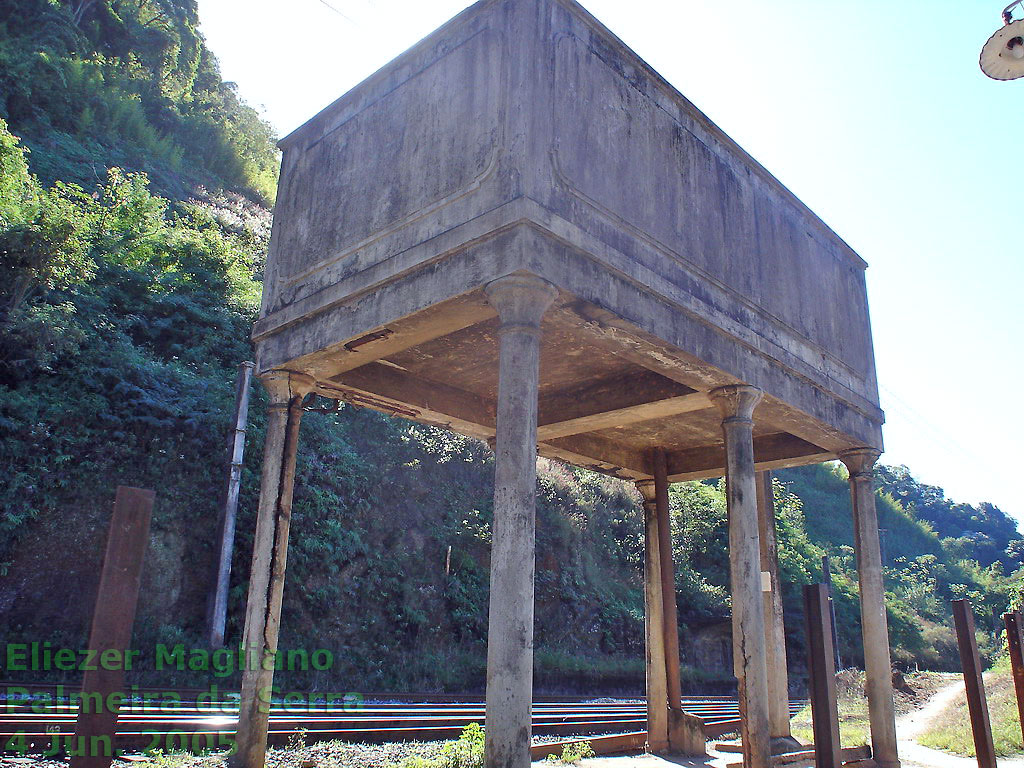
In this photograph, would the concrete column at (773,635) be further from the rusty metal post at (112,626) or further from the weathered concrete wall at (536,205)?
the rusty metal post at (112,626)

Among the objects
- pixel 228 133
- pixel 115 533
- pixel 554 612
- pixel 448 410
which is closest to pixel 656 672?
pixel 448 410

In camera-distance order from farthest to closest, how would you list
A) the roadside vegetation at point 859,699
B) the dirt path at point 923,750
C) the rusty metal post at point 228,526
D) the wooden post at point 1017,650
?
the roadside vegetation at point 859,699, the rusty metal post at point 228,526, the dirt path at point 923,750, the wooden post at point 1017,650

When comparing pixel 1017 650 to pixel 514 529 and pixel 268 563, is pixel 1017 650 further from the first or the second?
pixel 268 563

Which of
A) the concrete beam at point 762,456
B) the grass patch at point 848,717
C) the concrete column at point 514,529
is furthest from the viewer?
the grass patch at point 848,717

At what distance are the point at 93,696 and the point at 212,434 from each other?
16975 mm

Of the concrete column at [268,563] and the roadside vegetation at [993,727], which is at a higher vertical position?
the concrete column at [268,563]

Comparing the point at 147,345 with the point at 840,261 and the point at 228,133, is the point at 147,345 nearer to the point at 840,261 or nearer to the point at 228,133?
the point at 840,261

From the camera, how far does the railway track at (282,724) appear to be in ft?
26.8

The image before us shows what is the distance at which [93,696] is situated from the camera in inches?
125

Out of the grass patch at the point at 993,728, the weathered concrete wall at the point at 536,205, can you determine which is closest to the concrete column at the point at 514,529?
the weathered concrete wall at the point at 536,205

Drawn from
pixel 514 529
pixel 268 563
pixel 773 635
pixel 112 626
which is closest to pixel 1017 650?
pixel 773 635

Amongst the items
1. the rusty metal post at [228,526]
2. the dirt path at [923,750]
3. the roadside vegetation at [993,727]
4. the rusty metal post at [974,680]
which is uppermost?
the rusty metal post at [228,526]

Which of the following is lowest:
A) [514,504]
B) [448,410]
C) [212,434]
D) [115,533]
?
[115,533]

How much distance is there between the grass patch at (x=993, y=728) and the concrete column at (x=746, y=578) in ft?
25.9
